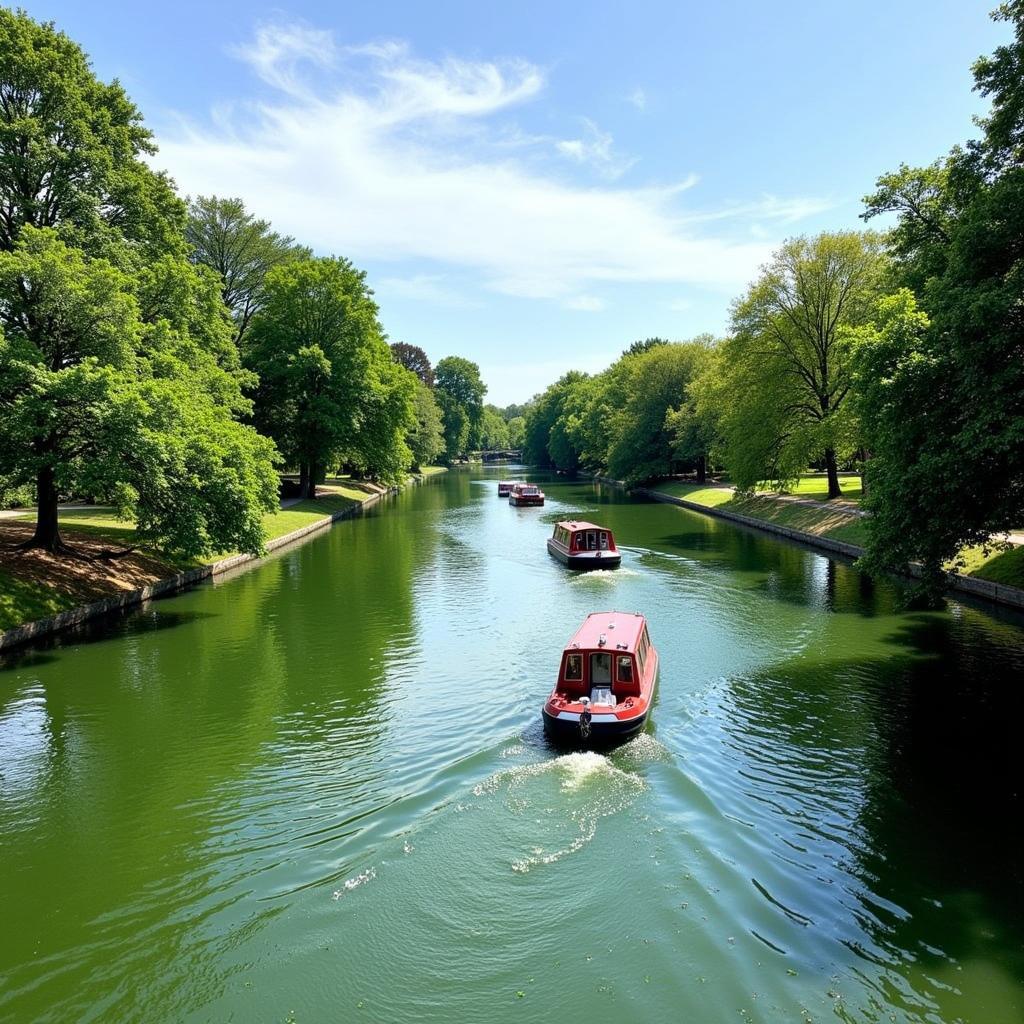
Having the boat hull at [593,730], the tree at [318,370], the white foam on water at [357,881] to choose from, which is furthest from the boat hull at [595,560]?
the tree at [318,370]

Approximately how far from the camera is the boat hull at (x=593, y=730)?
1477cm

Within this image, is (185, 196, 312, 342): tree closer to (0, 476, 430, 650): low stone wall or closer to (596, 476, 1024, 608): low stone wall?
(0, 476, 430, 650): low stone wall

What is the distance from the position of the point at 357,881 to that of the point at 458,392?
153615 millimetres

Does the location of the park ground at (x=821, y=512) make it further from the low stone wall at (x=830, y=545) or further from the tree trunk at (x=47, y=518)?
the tree trunk at (x=47, y=518)

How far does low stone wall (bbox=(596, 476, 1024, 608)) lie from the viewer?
1016 inches

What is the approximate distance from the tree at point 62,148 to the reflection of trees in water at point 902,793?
1241 inches

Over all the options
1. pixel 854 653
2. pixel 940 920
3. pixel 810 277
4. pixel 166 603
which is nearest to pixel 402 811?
pixel 940 920

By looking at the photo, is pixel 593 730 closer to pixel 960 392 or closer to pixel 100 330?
pixel 960 392

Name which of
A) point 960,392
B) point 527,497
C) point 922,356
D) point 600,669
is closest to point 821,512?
point 527,497

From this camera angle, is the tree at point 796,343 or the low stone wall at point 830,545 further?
the tree at point 796,343

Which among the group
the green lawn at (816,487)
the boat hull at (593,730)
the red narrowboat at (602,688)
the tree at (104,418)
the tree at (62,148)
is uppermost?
the tree at (62,148)

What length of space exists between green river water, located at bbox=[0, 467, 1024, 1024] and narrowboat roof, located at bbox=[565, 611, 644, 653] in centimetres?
185

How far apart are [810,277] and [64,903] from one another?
2113 inches

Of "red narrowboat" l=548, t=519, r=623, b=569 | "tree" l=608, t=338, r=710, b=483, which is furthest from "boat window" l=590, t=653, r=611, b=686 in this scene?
"tree" l=608, t=338, r=710, b=483
